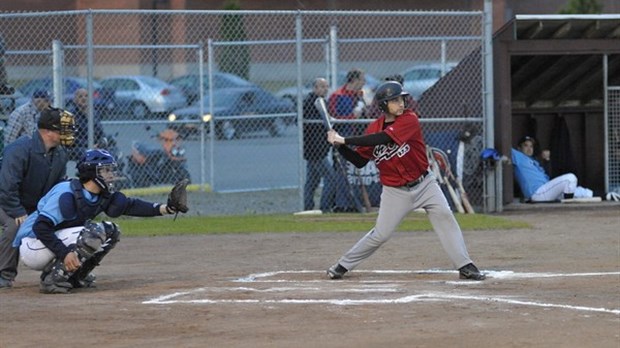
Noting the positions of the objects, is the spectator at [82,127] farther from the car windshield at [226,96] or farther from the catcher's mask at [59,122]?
the car windshield at [226,96]

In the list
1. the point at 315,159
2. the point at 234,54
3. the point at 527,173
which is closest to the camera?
the point at 315,159

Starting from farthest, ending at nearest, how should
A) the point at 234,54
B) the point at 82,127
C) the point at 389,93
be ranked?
the point at 234,54 < the point at 82,127 < the point at 389,93

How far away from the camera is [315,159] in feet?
57.6

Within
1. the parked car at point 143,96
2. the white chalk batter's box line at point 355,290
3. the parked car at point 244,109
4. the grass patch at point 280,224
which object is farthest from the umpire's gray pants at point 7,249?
the parked car at point 143,96

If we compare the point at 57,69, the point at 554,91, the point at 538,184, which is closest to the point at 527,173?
the point at 538,184

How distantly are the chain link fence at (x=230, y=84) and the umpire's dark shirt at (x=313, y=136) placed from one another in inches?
2.1

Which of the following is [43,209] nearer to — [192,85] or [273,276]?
[273,276]

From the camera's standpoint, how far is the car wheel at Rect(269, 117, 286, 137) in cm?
2348

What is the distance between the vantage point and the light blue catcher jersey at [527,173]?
59.3ft

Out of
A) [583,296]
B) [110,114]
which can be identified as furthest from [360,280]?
[110,114]

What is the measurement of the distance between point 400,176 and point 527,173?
26.7ft

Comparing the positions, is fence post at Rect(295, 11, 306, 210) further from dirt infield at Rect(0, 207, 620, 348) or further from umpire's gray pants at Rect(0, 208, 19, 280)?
umpire's gray pants at Rect(0, 208, 19, 280)

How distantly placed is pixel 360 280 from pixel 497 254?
246 centimetres

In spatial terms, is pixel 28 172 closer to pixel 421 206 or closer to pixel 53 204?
Answer: pixel 53 204
